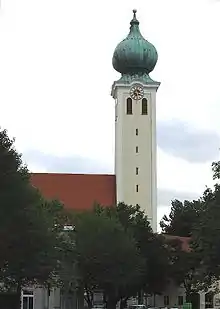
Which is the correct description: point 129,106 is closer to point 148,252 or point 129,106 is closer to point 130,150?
point 130,150

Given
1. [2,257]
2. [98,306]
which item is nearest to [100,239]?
[98,306]

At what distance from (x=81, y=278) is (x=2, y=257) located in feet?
78.1

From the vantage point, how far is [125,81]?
10844 cm

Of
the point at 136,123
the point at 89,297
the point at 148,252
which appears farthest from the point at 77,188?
the point at 89,297

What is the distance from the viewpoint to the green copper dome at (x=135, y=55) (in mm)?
105125

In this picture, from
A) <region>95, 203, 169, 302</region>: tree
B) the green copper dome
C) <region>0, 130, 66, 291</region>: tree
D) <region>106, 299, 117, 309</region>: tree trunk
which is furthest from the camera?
the green copper dome

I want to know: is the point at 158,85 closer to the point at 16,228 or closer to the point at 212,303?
the point at 212,303

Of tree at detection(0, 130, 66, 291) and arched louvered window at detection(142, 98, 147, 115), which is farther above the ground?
arched louvered window at detection(142, 98, 147, 115)

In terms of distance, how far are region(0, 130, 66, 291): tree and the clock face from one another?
167 feet

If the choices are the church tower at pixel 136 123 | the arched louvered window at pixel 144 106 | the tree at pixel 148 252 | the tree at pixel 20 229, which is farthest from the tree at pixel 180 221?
the tree at pixel 20 229

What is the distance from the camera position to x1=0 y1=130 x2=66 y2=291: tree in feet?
157

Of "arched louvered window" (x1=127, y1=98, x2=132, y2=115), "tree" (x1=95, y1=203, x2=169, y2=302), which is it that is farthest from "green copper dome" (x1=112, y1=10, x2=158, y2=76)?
"tree" (x1=95, y1=203, x2=169, y2=302)

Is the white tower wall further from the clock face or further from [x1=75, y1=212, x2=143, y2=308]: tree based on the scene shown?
[x1=75, y1=212, x2=143, y2=308]: tree

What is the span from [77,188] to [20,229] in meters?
59.9
